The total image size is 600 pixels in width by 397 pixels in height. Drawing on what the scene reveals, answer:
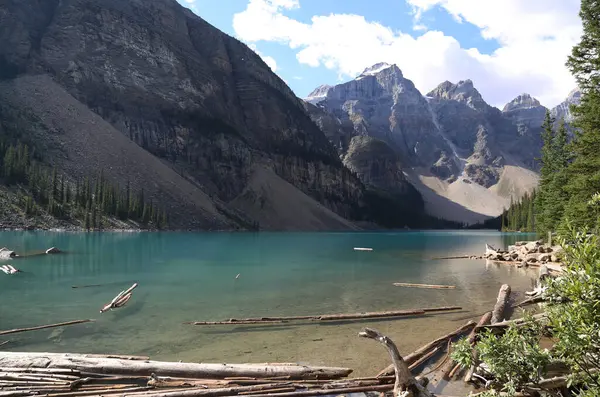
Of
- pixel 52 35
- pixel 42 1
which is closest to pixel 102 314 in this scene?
pixel 52 35

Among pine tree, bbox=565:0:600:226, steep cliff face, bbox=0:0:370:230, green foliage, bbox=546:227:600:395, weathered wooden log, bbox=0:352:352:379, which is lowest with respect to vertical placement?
weathered wooden log, bbox=0:352:352:379

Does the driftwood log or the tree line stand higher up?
the tree line

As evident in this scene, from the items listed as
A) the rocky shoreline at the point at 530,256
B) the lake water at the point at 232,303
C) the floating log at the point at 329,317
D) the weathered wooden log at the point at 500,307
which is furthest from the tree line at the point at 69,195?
the weathered wooden log at the point at 500,307

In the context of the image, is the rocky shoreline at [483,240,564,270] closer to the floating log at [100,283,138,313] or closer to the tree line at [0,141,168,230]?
the floating log at [100,283,138,313]

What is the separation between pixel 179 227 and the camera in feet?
369

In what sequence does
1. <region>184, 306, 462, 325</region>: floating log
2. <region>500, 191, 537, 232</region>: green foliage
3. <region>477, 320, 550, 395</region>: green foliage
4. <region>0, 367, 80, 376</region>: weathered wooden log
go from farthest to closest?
<region>500, 191, 537, 232</region>: green foliage → <region>184, 306, 462, 325</region>: floating log → <region>0, 367, 80, 376</region>: weathered wooden log → <region>477, 320, 550, 395</region>: green foliage

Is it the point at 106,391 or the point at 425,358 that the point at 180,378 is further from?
the point at 425,358

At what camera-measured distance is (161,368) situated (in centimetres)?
973

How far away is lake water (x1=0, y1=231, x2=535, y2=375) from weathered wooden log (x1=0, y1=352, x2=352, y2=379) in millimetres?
2573

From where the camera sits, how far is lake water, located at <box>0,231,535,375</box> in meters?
13.6

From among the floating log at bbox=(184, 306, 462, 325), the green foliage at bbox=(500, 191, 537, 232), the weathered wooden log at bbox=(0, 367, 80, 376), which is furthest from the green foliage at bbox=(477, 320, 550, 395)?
the green foliage at bbox=(500, 191, 537, 232)

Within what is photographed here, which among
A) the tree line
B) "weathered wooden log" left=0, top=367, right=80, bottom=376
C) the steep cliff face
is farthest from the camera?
the steep cliff face

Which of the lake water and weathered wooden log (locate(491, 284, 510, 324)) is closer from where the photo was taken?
the lake water

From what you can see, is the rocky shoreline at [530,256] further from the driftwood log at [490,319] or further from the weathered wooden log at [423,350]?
the weathered wooden log at [423,350]
